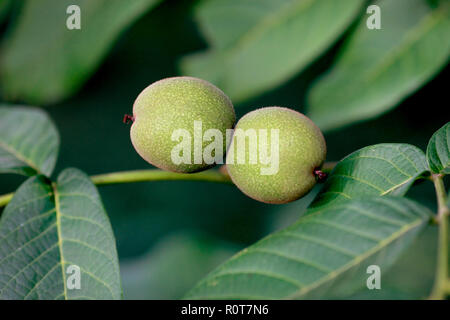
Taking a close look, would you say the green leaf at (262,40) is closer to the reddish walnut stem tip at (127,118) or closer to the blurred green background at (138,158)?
the blurred green background at (138,158)

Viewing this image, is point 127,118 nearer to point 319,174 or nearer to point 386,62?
point 319,174

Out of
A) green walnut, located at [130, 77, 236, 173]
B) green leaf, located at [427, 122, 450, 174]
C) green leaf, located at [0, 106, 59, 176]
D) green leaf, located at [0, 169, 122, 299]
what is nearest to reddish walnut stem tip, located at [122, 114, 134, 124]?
green walnut, located at [130, 77, 236, 173]

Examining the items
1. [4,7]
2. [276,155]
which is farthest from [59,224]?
[4,7]

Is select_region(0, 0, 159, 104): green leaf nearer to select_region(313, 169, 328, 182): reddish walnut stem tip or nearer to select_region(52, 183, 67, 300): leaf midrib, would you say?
select_region(52, 183, 67, 300): leaf midrib

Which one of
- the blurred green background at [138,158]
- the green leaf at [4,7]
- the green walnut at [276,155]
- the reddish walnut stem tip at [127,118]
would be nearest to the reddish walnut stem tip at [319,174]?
the green walnut at [276,155]

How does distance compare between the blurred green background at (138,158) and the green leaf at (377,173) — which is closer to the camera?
the green leaf at (377,173)

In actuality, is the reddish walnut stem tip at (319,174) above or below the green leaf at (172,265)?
above
